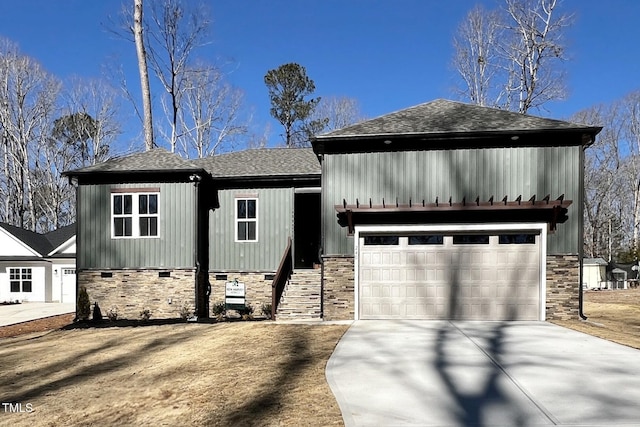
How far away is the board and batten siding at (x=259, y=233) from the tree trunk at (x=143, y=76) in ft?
30.6

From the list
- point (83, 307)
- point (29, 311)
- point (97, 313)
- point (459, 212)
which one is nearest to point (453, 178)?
point (459, 212)

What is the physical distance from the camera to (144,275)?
1425 cm

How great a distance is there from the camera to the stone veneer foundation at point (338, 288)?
1142cm

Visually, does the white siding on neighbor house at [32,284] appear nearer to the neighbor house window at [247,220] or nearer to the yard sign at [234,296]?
the yard sign at [234,296]

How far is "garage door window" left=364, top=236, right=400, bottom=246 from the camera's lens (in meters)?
11.5

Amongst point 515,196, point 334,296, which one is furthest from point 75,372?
point 515,196

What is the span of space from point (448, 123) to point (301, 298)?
6760 mm

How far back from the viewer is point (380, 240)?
11570mm

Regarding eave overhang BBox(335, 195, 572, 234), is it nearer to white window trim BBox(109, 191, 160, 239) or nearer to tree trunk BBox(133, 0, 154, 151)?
white window trim BBox(109, 191, 160, 239)

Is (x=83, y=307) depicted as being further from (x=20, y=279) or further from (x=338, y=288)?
(x=20, y=279)

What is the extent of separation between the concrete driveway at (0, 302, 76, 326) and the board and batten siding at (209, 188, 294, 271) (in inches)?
321

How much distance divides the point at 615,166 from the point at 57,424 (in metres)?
46.6

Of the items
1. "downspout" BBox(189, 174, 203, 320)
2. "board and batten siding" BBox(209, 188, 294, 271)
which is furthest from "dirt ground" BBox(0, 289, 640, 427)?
"board and batten siding" BBox(209, 188, 294, 271)

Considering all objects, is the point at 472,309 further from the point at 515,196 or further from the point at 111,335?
the point at 111,335
